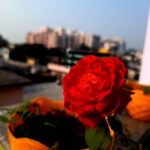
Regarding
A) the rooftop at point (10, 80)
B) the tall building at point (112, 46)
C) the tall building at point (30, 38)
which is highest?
the rooftop at point (10, 80)

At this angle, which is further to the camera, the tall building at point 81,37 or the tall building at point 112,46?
the tall building at point 81,37

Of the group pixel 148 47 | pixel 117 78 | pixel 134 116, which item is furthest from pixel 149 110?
pixel 148 47

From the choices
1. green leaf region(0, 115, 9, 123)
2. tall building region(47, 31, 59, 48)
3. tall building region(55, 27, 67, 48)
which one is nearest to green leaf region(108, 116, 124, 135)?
green leaf region(0, 115, 9, 123)

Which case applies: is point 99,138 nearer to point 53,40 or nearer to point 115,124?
point 115,124

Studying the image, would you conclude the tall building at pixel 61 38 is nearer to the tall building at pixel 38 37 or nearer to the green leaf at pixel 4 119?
the tall building at pixel 38 37

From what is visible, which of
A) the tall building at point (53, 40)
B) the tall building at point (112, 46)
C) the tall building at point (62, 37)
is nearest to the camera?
the tall building at point (112, 46)

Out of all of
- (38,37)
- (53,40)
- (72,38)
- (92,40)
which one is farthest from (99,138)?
(38,37)

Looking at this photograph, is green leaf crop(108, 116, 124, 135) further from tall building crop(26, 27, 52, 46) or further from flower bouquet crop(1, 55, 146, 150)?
tall building crop(26, 27, 52, 46)

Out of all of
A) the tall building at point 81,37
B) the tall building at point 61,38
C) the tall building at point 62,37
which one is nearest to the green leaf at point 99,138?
the tall building at point 61,38
